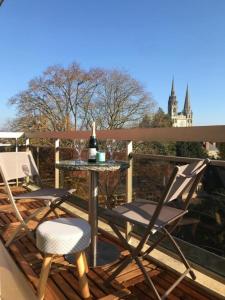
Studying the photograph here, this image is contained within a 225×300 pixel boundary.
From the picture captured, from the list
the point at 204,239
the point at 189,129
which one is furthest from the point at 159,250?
the point at 189,129

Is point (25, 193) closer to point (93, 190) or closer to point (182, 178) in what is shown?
point (93, 190)

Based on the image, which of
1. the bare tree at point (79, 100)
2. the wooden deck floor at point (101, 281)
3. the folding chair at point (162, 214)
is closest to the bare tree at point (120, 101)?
the bare tree at point (79, 100)

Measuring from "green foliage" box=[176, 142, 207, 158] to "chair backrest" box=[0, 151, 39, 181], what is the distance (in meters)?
1.60

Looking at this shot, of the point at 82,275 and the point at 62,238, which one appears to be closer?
the point at 62,238

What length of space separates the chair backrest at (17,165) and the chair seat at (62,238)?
48.7 inches

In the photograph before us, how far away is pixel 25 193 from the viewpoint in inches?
118

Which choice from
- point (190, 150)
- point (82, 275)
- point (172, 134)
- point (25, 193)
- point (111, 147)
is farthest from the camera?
point (111, 147)

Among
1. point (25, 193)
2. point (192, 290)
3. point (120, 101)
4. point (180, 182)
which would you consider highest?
point (120, 101)

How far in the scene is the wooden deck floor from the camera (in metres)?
2.02

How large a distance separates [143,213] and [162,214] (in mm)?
137

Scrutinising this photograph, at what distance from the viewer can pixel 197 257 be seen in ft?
7.75

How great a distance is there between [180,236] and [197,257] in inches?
8.7

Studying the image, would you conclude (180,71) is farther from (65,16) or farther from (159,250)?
(159,250)

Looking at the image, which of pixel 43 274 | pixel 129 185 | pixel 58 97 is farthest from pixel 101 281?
pixel 58 97
